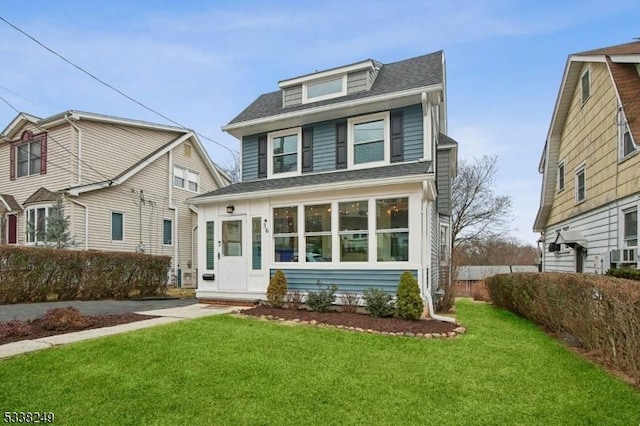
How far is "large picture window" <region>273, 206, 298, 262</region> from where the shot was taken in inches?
362

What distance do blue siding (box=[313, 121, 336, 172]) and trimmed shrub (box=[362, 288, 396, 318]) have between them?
377cm

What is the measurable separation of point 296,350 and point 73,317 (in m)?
4.05

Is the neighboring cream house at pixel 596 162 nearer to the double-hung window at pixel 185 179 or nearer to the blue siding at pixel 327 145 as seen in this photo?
the blue siding at pixel 327 145

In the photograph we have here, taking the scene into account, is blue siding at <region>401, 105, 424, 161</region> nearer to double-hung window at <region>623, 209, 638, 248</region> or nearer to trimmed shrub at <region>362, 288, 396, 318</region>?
trimmed shrub at <region>362, 288, 396, 318</region>

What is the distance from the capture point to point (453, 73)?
18.0 meters

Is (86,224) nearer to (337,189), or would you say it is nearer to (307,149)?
(307,149)

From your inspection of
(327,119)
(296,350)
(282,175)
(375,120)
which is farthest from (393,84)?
(296,350)

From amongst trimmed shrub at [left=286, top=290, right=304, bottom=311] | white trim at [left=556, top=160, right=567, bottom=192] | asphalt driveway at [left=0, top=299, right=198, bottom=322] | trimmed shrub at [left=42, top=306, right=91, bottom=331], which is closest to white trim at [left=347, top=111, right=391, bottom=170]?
trimmed shrub at [left=286, top=290, right=304, bottom=311]

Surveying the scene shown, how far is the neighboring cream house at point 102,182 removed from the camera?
14.5 m

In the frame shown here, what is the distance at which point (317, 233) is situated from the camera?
8.88 m

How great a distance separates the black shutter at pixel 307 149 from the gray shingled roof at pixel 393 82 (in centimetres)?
66

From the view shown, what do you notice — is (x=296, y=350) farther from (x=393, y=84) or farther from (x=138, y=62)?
(x=138, y=62)

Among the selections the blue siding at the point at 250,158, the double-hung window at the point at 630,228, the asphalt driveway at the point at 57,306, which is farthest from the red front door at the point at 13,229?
the double-hung window at the point at 630,228

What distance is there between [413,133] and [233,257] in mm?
5466
